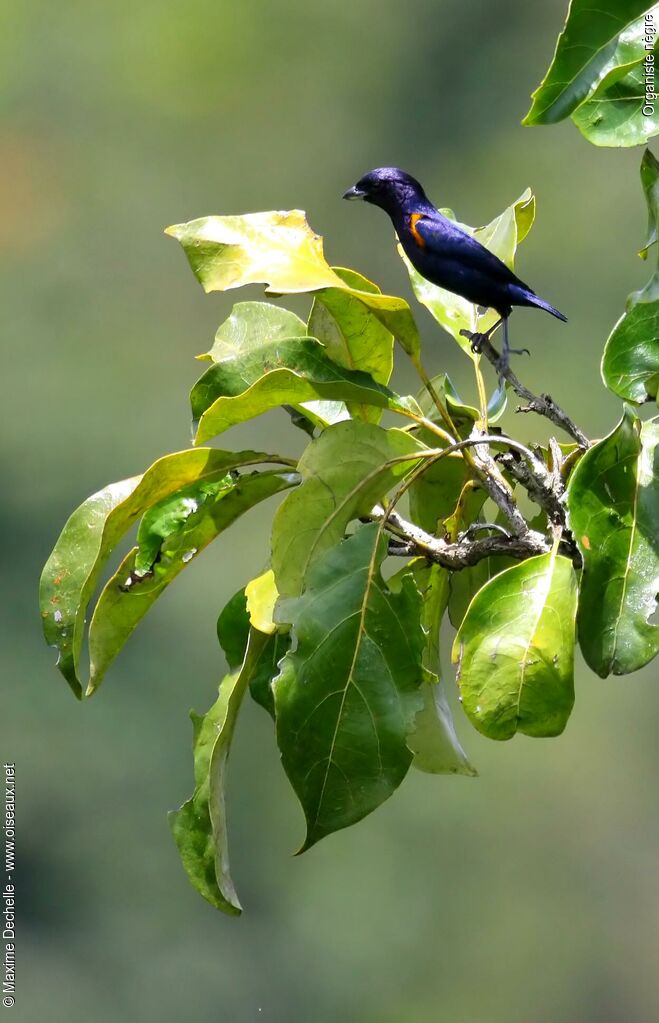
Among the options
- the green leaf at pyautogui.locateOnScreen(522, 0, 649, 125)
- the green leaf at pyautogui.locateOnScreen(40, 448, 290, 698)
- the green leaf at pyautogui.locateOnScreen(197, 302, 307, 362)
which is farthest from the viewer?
the green leaf at pyautogui.locateOnScreen(197, 302, 307, 362)

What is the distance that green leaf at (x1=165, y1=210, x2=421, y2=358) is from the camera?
0.80 metres

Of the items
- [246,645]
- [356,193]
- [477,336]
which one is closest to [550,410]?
[477,336]

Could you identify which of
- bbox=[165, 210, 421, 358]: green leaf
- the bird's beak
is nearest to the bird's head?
the bird's beak

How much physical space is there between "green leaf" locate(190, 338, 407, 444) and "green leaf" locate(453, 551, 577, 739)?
165mm

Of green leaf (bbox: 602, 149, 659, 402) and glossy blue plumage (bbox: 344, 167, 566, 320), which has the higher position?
glossy blue plumage (bbox: 344, 167, 566, 320)

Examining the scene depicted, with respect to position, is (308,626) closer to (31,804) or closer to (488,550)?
(488,550)

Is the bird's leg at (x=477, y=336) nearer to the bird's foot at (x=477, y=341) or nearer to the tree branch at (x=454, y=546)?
the bird's foot at (x=477, y=341)

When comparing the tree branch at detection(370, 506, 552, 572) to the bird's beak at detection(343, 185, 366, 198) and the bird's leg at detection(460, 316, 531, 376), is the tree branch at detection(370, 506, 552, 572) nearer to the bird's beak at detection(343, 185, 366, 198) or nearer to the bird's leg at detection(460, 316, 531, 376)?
the bird's leg at detection(460, 316, 531, 376)

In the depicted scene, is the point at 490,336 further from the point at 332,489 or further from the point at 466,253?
the point at 332,489

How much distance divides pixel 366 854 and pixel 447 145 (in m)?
5.79

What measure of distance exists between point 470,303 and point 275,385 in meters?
0.31

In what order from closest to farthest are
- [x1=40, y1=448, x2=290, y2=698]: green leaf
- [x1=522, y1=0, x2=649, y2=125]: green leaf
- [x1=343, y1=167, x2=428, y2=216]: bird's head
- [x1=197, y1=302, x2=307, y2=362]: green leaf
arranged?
[x1=522, y1=0, x2=649, y2=125]: green leaf, [x1=40, y1=448, x2=290, y2=698]: green leaf, [x1=197, y1=302, x2=307, y2=362]: green leaf, [x1=343, y1=167, x2=428, y2=216]: bird's head

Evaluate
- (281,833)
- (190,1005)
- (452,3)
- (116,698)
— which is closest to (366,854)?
(281,833)

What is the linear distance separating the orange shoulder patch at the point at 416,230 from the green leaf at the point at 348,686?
303 mm
